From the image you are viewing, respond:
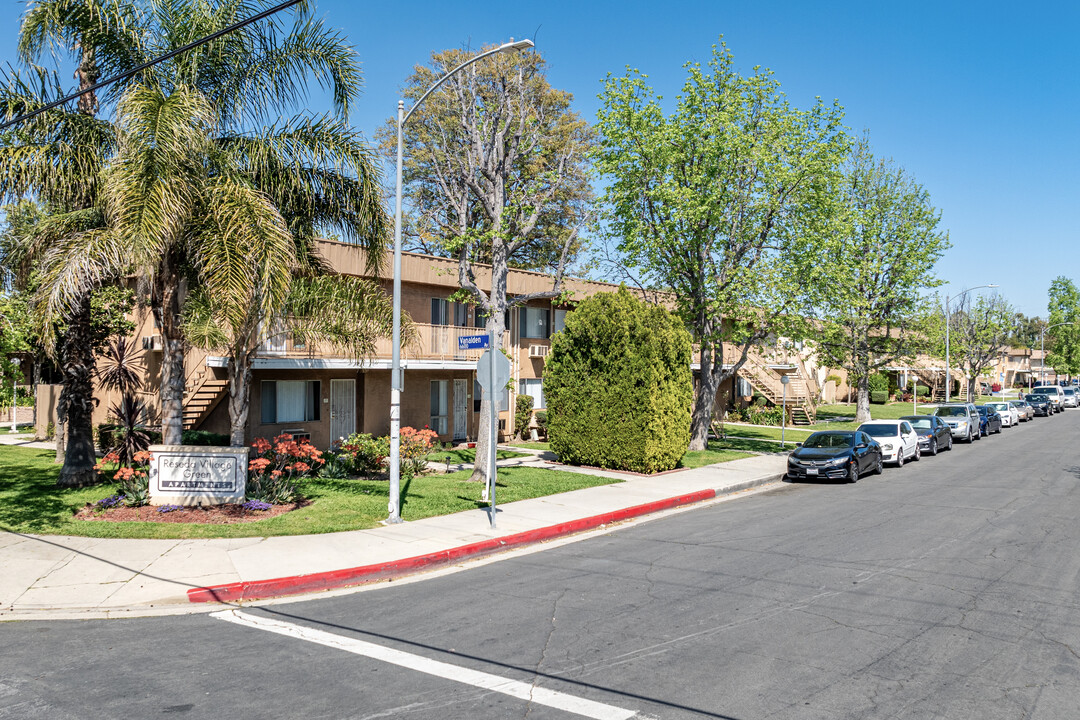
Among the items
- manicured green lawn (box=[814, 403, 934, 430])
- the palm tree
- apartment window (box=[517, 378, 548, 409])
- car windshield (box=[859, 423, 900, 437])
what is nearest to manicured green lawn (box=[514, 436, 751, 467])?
apartment window (box=[517, 378, 548, 409])

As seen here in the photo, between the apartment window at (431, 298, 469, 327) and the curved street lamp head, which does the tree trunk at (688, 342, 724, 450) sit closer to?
the apartment window at (431, 298, 469, 327)

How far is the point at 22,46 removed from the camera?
47.5 feet

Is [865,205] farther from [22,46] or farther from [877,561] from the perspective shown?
[22,46]

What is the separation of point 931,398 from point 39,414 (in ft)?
198

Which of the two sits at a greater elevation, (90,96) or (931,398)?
(90,96)

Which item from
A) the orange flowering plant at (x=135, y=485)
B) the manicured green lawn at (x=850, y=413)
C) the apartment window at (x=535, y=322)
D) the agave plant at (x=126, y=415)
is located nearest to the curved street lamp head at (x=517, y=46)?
the orange flowering plant at (x=135, y=485)

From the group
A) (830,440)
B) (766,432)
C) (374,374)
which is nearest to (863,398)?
(766,432)

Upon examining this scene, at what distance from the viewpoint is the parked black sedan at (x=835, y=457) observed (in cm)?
2030

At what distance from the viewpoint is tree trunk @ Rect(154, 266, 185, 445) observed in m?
14.2

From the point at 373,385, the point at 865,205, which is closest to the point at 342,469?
the point at 373,385

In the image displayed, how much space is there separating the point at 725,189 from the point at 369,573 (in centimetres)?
1707

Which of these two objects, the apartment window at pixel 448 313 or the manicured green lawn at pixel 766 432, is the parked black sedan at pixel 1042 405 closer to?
the manicured green lawn at pixel 766 432

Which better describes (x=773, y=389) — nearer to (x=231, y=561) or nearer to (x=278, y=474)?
(x=278, y=474)

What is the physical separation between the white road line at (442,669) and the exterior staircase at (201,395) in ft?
43.7
